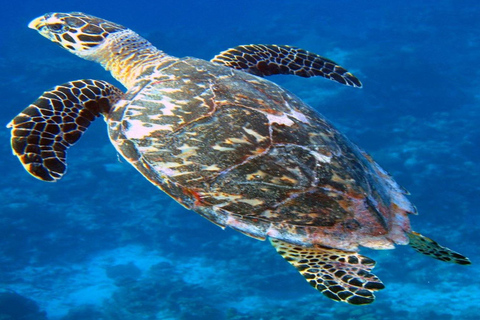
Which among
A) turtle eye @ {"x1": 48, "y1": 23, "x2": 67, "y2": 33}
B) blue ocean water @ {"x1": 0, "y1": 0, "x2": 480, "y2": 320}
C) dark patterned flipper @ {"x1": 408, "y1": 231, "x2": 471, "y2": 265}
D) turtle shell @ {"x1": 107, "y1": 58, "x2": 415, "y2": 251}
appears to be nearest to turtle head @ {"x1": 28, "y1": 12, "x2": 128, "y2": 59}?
turtle eye @ {"x1": 48, "y1": 23, "x2": 67, "y2": 33}

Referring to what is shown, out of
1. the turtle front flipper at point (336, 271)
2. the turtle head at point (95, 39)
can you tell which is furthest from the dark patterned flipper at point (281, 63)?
the turtle front flipper at point (336, 271)

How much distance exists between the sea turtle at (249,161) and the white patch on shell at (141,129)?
0.04 ft

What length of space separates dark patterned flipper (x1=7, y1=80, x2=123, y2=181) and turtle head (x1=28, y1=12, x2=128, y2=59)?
4.60ft

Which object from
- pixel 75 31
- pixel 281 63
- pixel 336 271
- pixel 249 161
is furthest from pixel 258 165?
pixel 75 31

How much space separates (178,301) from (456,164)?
11.1 metres

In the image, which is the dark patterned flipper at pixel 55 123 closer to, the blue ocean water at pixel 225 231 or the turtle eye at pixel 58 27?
the turtle eye at pixel 58 27

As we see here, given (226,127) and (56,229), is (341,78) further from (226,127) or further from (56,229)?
(56,229)

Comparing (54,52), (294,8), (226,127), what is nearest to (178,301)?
(226,127)

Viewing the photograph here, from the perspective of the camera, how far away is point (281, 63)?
6430 mm

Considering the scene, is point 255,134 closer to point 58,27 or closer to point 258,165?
point 258,165

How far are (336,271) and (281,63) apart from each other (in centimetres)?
383

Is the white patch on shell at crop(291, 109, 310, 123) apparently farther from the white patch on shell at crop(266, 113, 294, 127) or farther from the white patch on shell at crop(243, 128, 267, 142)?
the white patch on shell at crop(243, 128, 267, 142)

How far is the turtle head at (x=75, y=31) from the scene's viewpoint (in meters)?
6.11

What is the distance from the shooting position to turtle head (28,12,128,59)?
6113mm
